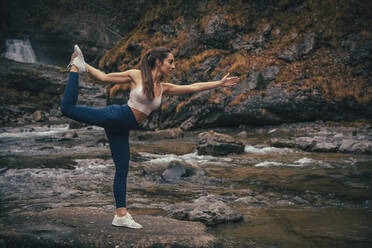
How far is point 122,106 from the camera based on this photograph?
4.30 m

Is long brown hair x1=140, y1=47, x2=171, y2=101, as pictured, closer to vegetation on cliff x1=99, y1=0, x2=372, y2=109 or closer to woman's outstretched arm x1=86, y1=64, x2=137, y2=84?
woman's outstretched arm x1=86, y1=64, x2=137, y2=84

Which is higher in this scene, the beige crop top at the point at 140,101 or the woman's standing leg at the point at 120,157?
the beige crop top at the point at 140,101

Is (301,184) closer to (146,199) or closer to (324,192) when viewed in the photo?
(324,192)

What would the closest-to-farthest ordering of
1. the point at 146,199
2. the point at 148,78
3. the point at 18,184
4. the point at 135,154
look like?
the point at 148,78, the point at 146,199, the point at 18,184, the point at 135,154

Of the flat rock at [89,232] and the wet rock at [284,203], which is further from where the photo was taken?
the wet rock at [284,203]

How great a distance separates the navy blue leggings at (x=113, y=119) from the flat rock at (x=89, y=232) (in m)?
0.48

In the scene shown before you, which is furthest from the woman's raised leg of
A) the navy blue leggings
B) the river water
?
the river water

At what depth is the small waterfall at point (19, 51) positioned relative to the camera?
55.3 m

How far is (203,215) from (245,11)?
78.0ft

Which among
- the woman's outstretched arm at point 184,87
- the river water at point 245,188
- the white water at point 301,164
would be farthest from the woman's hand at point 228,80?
the white water at point 301,164

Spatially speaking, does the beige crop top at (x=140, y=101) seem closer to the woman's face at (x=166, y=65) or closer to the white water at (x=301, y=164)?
the woman's face at (x=166, y=65)

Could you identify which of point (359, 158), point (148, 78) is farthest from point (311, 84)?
point (148, 78)

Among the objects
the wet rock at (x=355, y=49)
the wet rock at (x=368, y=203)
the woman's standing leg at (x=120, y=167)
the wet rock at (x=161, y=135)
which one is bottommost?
the wet rock at (x=368, y=203)

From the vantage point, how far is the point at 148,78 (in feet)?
13.9
